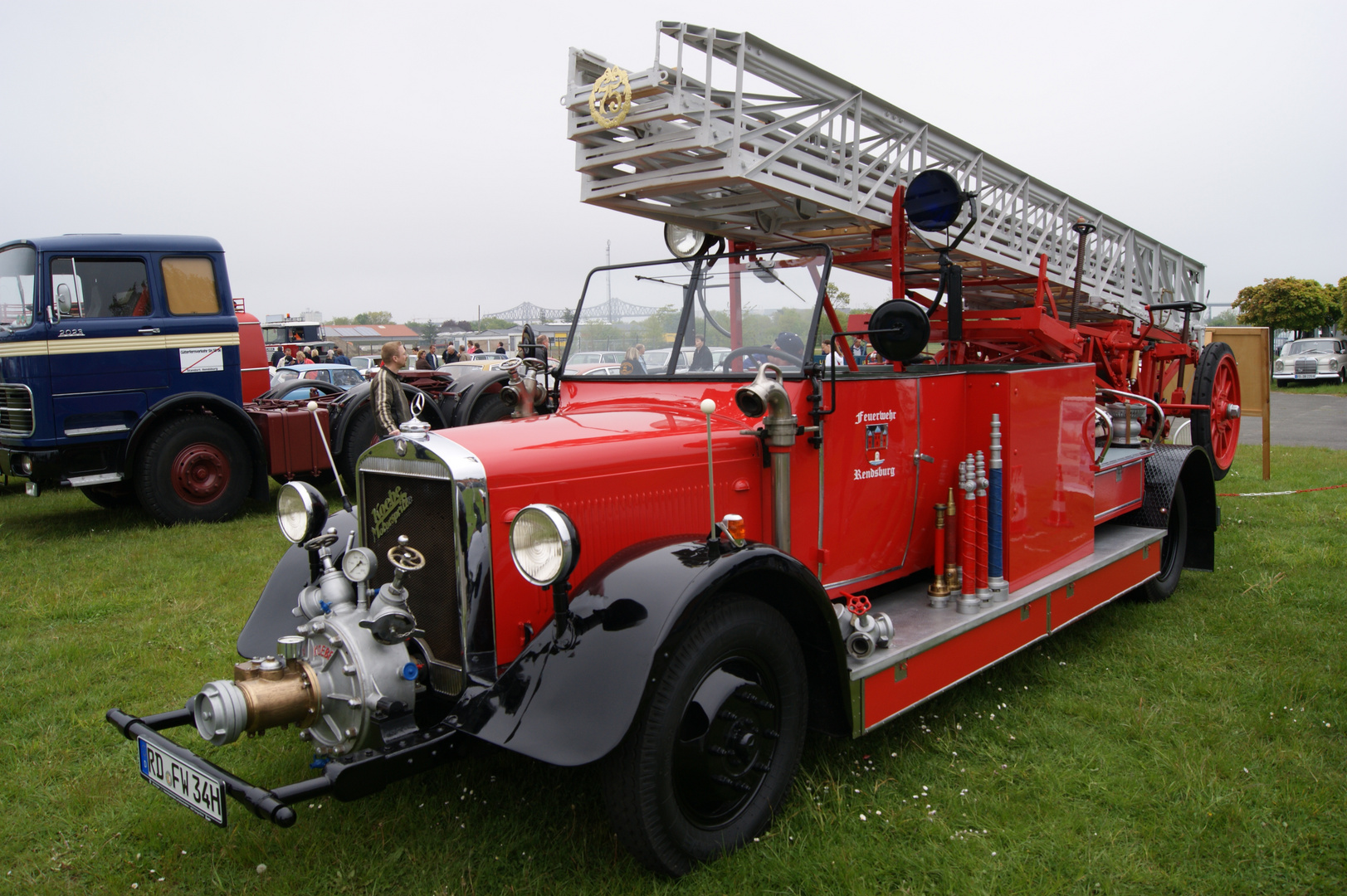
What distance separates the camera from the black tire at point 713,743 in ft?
8.54

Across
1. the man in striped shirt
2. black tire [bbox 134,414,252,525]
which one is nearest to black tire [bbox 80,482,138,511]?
black tire [bbox 134,414,252,525]

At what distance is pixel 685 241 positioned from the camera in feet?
14.7

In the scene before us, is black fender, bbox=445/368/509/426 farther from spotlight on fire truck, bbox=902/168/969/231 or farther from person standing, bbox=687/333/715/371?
spotlight on fire truck, bbox=902/168/969/231

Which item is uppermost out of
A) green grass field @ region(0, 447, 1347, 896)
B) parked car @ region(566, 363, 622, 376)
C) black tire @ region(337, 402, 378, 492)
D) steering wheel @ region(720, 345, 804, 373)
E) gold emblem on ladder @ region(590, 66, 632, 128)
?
gold emblem on ladder @ region(590, 66, 632, 128)

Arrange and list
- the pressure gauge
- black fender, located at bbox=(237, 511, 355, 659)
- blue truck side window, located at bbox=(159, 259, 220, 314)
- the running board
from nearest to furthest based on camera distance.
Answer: the pressure gauge
the running board
black fender, located at bbox=(237, 511, 355, 659)
blue truck side window, located at bbox=(159, 259, 220, 314)

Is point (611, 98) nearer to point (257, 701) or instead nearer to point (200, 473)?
point (257, 701)

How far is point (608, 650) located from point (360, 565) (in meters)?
0.99

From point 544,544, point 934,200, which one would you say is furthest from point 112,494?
point 934,200

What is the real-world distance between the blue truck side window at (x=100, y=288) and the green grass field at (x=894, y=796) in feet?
13.2

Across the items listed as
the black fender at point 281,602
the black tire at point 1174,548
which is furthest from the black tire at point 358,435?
the black tire at point 1174,548

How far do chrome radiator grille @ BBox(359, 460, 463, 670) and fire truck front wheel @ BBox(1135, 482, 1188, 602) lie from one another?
490cm

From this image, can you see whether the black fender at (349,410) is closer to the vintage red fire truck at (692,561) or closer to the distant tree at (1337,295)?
the vintage red fire truck at (692,561)

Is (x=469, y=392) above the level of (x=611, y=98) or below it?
below

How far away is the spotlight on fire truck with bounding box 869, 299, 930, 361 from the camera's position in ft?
11.7
